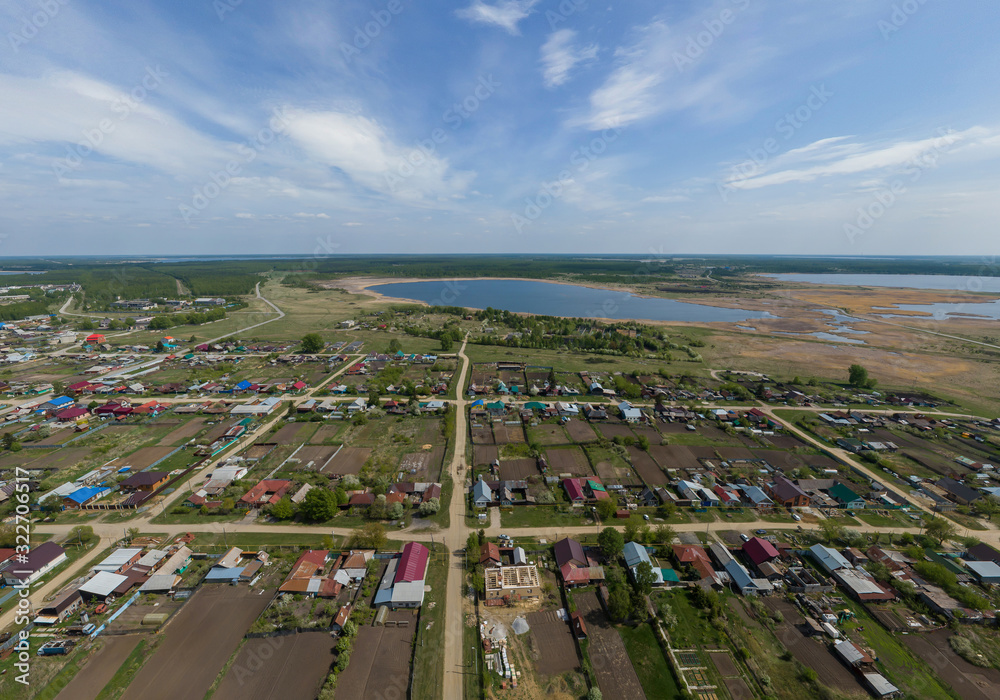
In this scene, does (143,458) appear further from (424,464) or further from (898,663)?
(898,663)

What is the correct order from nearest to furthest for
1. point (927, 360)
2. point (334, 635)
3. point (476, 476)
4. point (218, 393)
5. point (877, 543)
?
1. point (334, 635)
2. point (877, 543)
3. point (476, 476)
4. point (218, 393)
5. point (927, 360)

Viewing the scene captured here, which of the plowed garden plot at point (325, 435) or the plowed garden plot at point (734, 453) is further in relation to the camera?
the plowed garden plot at point (325, 435)

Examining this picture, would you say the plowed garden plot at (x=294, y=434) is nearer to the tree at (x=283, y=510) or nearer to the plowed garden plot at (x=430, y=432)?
the tree at (x=283, y=510)

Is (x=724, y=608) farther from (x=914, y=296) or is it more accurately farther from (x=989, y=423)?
(x=914, y=296)

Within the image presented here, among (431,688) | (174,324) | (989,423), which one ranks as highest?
(174,324)

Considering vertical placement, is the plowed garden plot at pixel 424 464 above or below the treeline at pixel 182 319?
below

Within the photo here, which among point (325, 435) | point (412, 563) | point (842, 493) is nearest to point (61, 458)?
point (325, 435)

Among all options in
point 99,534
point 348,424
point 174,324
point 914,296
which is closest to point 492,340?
point 348,424

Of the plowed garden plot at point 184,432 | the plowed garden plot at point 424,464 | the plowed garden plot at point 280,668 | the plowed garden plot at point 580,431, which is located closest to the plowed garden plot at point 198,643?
Answer: the plowed garden plot at point 280,668
